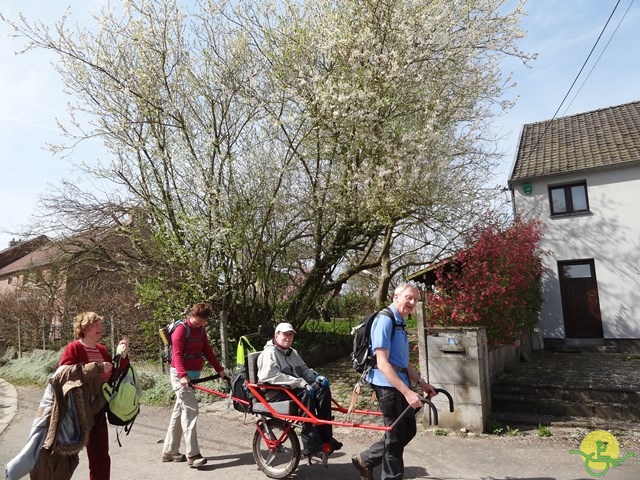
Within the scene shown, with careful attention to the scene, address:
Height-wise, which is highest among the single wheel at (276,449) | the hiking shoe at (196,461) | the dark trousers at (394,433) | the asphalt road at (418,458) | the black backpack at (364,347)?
the black backpack at (364,347)

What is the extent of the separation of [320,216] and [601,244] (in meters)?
9.27

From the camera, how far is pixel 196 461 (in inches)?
201

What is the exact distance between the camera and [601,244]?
13.6 metres

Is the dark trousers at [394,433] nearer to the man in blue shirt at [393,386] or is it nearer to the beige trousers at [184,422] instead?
the man in blue shirt at [393,386]

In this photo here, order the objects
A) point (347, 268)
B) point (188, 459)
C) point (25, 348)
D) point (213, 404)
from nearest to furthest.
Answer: point (188, 459), point (213, 404), point (347, 268), point (25, 348)

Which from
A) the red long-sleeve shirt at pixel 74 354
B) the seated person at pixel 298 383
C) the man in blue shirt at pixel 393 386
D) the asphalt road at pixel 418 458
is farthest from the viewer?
the asphalt road at pixel 418 458

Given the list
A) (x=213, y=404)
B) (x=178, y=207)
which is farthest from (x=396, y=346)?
(x=178, y=207)

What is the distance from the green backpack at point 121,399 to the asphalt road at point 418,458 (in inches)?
45.7

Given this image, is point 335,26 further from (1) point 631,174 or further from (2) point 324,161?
(1) point 631,174

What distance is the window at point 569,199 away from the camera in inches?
559

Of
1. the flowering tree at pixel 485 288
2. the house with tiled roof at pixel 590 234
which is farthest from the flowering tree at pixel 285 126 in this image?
the house with tiled roof at pixel 590 234

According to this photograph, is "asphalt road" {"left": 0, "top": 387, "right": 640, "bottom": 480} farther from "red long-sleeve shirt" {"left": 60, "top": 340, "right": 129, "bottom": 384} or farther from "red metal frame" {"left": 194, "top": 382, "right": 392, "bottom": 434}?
"red long-sleeve shirt" {"left": 60, "top": 340, "right": 129, "bottom": 384}

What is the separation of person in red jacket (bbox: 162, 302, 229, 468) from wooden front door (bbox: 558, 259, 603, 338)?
40.1ft

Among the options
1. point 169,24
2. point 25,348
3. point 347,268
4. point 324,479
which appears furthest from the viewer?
point 25,348
